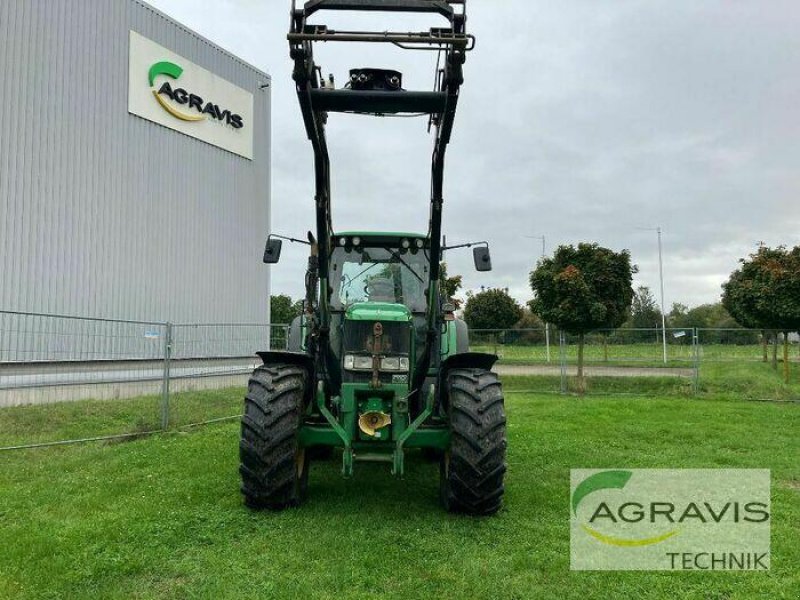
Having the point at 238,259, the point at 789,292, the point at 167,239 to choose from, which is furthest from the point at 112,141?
the point at 789,292

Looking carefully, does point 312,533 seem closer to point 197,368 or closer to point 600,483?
point 600,483

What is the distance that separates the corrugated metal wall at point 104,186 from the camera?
12625 millimetres

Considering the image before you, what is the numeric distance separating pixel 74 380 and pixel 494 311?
928 inches

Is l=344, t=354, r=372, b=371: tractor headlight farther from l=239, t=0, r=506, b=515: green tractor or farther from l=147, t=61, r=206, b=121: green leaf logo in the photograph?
l=147, t=61, r=206, b=121: green leaf logo

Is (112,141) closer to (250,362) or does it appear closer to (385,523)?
(250,362)

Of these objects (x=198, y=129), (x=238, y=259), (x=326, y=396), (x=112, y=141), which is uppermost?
(x=198, y=129)

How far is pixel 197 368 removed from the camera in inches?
465

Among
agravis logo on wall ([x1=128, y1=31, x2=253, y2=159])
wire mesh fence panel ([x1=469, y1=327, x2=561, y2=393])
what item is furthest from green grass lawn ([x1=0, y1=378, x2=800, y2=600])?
agravis logo on wall ([x1=128, y1=31, x2=253, y2=159])

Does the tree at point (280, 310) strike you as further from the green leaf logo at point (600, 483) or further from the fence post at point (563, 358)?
the green leaf logo at point (600, 483)

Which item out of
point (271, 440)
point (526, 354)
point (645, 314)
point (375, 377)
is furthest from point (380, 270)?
point (645, 314)

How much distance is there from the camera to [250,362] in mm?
15883

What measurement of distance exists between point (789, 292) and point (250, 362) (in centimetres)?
1362

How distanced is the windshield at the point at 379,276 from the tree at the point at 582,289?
32.8 ft

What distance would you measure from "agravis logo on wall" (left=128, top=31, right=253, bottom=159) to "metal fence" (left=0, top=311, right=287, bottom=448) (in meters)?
5.97
